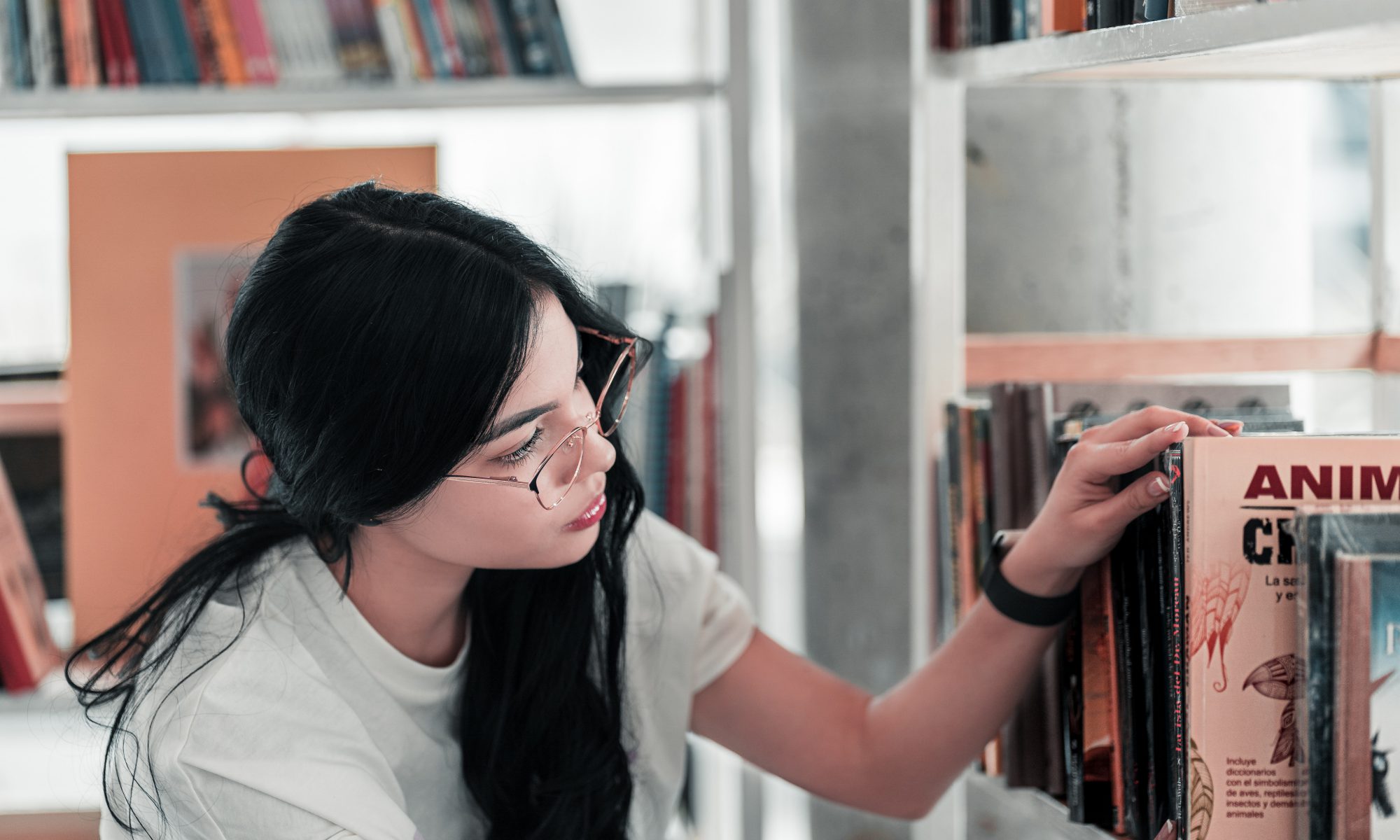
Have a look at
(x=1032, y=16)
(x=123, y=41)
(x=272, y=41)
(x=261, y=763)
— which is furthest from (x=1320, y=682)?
(x=123, y=41)

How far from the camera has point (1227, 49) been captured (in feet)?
2.63

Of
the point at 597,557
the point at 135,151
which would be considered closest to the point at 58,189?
the point at 135,151

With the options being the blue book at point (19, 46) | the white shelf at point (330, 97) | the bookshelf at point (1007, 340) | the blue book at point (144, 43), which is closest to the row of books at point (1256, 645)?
the bookshelf at point (1007, 340)

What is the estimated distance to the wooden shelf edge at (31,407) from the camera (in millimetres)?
1787

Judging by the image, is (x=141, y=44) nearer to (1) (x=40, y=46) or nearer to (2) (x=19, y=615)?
(1) (x=40, y=46)

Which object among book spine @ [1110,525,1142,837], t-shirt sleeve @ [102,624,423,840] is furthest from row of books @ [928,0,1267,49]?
t-shirt sleeve @ [102,624,423,840]

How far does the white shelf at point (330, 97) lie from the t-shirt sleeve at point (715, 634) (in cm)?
71

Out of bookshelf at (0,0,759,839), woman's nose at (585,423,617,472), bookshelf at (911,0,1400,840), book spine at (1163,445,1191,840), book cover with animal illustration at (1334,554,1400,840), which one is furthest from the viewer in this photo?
bookshelf at (0,0,759,839)

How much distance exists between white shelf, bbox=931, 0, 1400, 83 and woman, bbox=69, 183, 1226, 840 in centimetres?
25

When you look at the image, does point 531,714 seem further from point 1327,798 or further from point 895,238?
point 895,238

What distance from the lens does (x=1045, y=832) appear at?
112 centimetres

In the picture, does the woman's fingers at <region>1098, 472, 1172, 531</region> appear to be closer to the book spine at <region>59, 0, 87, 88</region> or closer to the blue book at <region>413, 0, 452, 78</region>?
the blue book at <region>413, 0, 452, 78</region>

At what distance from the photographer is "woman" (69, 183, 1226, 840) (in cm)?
91

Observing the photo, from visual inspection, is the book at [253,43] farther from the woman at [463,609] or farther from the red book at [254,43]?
the woman at [463,609]
